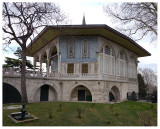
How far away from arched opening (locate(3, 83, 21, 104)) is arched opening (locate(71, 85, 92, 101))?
600 cm

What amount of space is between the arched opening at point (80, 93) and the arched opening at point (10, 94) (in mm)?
6002

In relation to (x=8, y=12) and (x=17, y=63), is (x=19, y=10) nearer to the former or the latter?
(x=8, y=12)

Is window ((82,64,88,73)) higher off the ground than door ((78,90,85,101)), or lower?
higher

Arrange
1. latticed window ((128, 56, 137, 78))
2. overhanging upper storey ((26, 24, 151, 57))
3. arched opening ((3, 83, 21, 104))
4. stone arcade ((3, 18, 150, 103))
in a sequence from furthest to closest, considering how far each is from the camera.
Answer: latticed window ((128, 56, 137, 78)), stone arcade ((3, 18, 150, 103)), overhanging upper storey ((26, 24, 151, 57)), arched opening ((3, 83, 21, 104))

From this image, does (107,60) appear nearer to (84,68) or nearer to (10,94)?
(84,68)

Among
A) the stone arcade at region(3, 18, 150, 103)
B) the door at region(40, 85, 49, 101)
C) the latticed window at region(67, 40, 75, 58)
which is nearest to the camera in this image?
the stone arcade at region(3, 18, 150, 103)

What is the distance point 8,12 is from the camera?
11.0 metres

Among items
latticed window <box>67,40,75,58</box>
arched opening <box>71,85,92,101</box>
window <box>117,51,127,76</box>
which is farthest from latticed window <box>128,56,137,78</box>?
latticed window <box>67,40,75,58</box>

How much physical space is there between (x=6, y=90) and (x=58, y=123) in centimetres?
756

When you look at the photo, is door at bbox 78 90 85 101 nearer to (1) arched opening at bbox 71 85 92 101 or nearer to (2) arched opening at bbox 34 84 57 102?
(1) arched opening at bbox 71 85 92 101

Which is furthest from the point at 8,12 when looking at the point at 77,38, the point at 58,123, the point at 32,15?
the point at 58,123

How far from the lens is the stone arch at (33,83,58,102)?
1496cm

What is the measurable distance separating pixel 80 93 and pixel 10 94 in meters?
7.38

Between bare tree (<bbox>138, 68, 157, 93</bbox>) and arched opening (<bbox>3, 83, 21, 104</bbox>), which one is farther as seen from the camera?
bare tree (<bbox>138, 68, 157, 93</bbox>)
